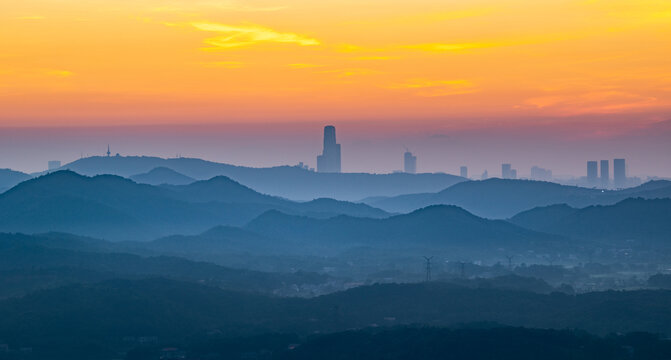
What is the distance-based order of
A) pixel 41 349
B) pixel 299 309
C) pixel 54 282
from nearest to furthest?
1. pixel 41 349
2. pixel 299 309
3. pixel 54 282

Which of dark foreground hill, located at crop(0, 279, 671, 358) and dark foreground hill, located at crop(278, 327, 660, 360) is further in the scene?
dark foreground hill, located at crop(0, 279, 671, 358)

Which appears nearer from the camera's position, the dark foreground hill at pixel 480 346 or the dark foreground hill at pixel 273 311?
the dark foreground hill at pixel 480 346

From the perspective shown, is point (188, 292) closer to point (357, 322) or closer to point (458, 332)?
point (357, 322)

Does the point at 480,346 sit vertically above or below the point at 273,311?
above

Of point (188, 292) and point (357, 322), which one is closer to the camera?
point (357, 322)

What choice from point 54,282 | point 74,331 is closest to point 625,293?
point 74,331

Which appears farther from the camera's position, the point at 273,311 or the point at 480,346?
the point at 273,311

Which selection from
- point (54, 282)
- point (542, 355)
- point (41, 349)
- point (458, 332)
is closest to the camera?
point (542, 355)
